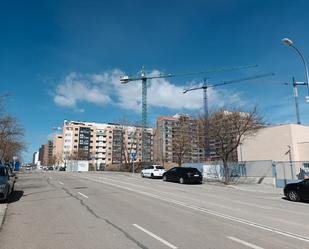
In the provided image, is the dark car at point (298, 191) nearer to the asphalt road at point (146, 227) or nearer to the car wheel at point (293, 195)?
the car wheel at point (293, 195)

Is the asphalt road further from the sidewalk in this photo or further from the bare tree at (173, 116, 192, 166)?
the bare tree at (173, 116, 192, 166)

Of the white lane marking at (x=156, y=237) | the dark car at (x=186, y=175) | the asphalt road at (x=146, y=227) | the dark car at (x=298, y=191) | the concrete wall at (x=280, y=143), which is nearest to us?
the white lane marking at (x=156, y=237)

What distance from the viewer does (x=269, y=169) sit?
29.2 meters

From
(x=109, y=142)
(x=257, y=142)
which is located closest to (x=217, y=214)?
(x=257, y=142)

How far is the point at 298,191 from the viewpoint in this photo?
56.9 feet

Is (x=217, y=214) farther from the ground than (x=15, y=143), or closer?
closer

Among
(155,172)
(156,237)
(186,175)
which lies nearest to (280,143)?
(186,175)

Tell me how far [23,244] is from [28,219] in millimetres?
3324

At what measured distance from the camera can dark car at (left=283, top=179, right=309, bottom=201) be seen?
1698cm

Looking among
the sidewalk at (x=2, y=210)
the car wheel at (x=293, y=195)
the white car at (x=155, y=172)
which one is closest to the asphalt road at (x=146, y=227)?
the sidewalk at (x=2, y=210)

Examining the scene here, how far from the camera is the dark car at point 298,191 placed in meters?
17.0

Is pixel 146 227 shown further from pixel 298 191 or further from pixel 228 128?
pixel 228 128

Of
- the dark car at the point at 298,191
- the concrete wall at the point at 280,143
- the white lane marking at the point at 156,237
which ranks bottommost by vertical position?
the white lane marking at the point at 156,237

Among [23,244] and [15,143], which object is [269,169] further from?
[15,143]
